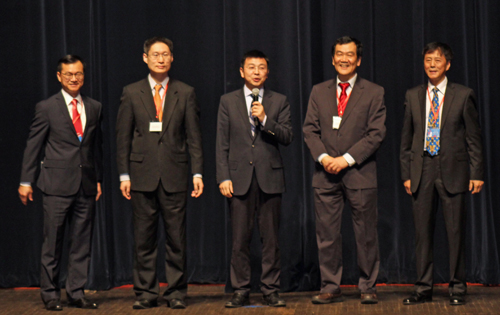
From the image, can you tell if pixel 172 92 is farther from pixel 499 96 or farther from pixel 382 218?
pixel 499 96

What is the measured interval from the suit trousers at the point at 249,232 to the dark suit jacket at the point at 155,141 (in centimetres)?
36

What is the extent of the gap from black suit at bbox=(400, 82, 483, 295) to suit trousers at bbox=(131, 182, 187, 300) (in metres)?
1.51

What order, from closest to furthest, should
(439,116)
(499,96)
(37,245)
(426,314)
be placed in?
(426,314) < (439,116) < (499,96) < (37,245)

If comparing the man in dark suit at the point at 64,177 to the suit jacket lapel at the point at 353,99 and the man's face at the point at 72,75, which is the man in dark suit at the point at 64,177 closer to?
the man's face at the point at 72,75

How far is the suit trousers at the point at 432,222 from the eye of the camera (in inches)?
163

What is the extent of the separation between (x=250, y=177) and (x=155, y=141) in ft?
2.10

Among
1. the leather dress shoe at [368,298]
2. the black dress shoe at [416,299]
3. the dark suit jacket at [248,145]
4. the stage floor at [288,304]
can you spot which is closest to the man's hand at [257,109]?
the dark suit jacket at [248,145]

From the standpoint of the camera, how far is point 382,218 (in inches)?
200

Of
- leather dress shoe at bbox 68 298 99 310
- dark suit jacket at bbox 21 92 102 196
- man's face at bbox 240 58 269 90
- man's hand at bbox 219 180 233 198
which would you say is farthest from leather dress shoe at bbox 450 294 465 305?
dark suit jacket at bbox 21 92 102 196

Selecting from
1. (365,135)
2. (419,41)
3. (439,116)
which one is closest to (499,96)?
(419,41)

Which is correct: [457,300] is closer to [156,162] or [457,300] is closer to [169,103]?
[156,162]

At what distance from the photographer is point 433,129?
4.17 m

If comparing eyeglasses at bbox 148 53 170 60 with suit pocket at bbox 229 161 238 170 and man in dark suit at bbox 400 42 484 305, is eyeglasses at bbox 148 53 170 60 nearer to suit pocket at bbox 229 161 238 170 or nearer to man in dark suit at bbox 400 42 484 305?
suit pocket at bbox 229 161 238 170

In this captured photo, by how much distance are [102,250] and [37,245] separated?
0.57 metres
